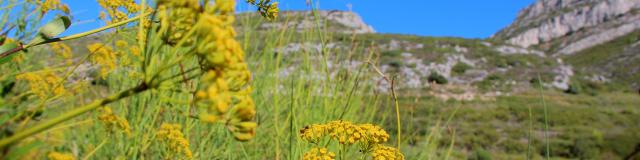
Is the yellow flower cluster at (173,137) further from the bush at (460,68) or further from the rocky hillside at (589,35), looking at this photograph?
the rocky hillside at (589,35)

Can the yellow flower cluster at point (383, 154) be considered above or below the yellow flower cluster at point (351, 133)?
below

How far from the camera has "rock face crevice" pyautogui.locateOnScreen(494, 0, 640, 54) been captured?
53.6 m

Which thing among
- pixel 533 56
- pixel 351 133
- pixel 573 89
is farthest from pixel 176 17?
pixel 533 56

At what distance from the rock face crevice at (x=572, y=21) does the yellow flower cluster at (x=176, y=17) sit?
189ft

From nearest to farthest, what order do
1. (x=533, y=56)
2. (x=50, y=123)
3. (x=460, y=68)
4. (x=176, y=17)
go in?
(x=50, y=123), (x=176, y=17), (x=460, y=68), (x=533, y=56)

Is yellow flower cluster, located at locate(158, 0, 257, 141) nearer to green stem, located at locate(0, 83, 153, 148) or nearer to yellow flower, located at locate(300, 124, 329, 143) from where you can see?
green stem, located at locate(0, 83, 153, 148)

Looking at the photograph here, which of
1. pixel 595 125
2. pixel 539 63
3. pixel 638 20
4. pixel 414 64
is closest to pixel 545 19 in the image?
pixel 638 20

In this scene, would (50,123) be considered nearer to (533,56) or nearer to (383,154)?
(383,154)

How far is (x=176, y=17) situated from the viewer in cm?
54

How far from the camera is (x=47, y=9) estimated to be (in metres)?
1.51

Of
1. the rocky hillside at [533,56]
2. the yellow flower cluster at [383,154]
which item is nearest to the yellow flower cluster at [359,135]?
the yellow flower cluster at [383,154]

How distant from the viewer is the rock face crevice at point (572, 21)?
53.6m

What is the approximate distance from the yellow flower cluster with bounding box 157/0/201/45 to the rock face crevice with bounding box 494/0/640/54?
57.7m

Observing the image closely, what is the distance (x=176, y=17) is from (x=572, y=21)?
67.4 m
